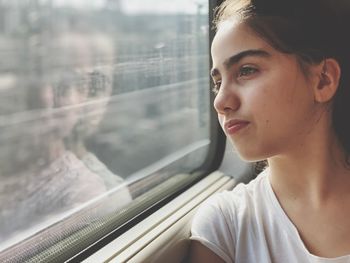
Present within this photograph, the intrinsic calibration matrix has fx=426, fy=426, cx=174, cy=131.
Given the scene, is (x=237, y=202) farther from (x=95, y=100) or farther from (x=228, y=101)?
(x=95, y=100)

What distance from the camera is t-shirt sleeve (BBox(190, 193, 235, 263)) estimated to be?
1.04m

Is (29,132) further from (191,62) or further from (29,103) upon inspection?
(191,62)

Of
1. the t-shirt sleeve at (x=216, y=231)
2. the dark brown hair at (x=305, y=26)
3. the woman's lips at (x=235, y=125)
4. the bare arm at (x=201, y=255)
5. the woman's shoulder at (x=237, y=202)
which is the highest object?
the dark brown hair at (x=305, y=26)

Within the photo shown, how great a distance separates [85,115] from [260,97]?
52cm

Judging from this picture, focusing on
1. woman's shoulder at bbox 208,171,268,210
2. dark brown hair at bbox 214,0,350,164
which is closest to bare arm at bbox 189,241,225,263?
woman's shoulder at bbox 208,171,268,210

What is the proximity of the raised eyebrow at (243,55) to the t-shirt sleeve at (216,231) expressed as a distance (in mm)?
376

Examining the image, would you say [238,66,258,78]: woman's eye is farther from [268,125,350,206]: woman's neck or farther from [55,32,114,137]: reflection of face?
[55,32,114,137]: reflection of face

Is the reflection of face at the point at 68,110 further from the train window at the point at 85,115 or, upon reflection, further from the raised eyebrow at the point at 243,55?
the raised eyebrow at the point at 243,55

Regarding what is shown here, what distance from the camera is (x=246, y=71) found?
0.96 meters

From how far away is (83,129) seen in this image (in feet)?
3.97

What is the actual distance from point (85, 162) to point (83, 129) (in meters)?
0.10

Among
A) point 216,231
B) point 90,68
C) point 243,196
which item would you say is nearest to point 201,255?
point 216,231

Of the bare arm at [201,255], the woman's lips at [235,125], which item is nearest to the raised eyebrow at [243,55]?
the woman's lips at [235,125]

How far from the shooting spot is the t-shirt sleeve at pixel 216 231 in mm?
1038
